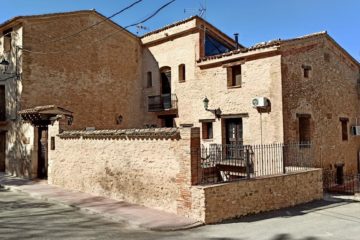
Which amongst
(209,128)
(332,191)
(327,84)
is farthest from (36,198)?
(327,84)

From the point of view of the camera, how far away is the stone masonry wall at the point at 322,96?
608 inches

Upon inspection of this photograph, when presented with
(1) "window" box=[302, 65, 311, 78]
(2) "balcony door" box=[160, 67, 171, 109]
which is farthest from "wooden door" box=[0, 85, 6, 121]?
(1) "window" box=[302, 65, 311, 78]

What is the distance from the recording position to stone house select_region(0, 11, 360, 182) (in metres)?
15.7

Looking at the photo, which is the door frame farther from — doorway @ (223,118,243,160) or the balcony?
doorway @ (223,118,243,160)

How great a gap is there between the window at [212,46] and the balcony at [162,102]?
10.6 ft

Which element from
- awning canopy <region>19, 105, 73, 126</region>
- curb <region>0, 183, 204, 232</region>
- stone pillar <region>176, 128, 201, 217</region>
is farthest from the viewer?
awning canopy <region>19, 105, 73, 126</region>

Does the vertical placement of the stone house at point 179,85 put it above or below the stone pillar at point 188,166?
above

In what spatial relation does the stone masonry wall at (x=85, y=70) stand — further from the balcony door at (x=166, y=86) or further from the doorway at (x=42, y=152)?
the balcony door at (x=166, y=86)

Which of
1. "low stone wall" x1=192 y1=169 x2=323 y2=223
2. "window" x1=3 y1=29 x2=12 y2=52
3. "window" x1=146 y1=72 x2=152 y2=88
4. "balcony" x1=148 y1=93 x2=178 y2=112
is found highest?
"window" x1=3 y1=29 x2=12 y2=52

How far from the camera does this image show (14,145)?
17984 millimetres

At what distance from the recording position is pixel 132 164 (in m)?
11.3

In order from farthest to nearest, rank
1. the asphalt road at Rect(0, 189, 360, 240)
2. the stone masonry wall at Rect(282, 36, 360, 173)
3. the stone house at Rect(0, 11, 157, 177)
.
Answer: the stone house at Rect(0, 11, 157, 177)
the stone masonry wall at Rect(282, 36, 360, 173)
the asphalt road at Rect(0, 189, 360, 240)

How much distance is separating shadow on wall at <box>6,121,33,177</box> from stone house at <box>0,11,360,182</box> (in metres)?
0.05

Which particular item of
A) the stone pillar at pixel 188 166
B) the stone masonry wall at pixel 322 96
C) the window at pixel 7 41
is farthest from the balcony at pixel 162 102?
the stone pillar at pixel 188 166
